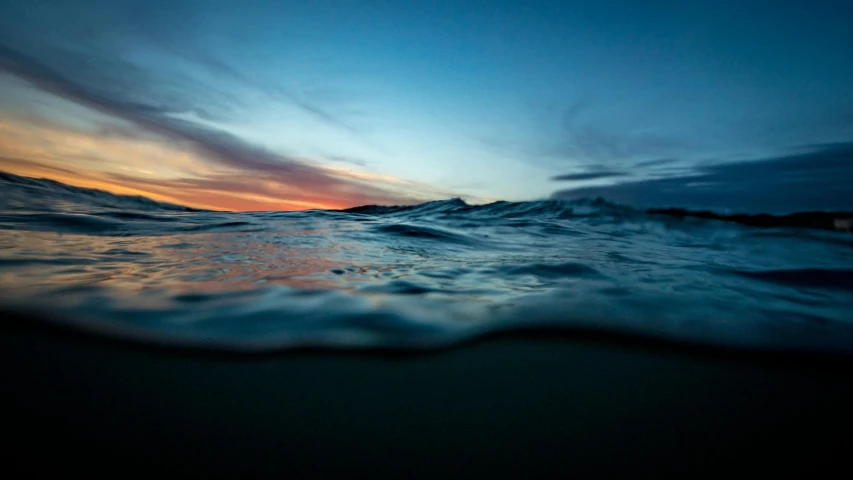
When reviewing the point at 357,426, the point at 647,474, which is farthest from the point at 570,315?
the point at 357,426

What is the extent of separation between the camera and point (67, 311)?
5.20 feet

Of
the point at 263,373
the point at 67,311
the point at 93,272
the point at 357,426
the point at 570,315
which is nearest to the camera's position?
the point at 357,426

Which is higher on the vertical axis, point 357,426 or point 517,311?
point 517,311

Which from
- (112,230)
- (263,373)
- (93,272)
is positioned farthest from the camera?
(112,230)

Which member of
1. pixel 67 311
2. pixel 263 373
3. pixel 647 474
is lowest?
pixel 647 474

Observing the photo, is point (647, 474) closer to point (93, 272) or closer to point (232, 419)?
point (232, 419)

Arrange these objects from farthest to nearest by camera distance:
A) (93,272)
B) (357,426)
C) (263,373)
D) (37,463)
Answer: (93,272) → (263,373) → (357,426) → (37,463)

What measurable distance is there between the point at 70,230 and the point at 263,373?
582 centimetres

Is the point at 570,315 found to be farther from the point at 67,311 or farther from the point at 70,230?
the point at 70,230

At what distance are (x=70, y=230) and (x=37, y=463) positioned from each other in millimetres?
5771

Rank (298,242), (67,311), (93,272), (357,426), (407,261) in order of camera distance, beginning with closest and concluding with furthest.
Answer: (357,426) → (67,311) → (93,272) → (407,261) → (298,242)

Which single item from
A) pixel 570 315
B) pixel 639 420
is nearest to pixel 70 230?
pixel 570 315

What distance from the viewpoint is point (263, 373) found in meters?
1.33

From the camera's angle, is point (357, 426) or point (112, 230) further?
point (112, 230)
